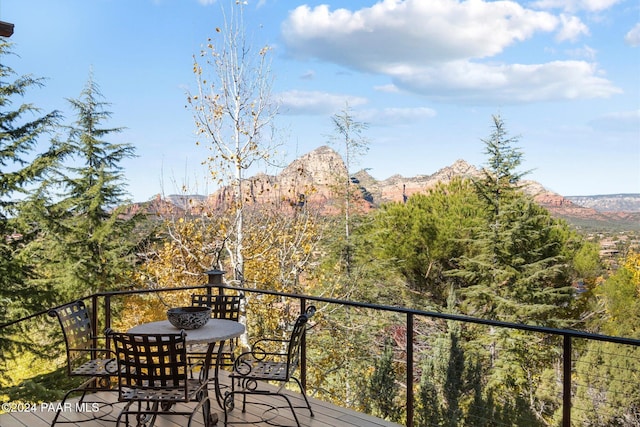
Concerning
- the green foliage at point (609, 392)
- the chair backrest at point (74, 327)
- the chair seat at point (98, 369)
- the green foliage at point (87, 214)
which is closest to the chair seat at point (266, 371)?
the chair seat at point (98, 369)

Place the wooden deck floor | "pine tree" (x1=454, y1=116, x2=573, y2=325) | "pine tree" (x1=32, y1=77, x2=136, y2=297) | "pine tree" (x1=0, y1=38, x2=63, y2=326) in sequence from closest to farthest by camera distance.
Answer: the wooden deck floor, "pine tree" (x1=0, y1=38, x2=63, y2=326), "pine tree" (x1=32, y1=77, x2=136, y2=297), "pine tree" (x1=454, y1=116, x2=573, y2=325)

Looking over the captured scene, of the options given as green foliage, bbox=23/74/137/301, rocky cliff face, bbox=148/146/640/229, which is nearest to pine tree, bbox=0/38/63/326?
green foliage, bbox=23/74/137/301

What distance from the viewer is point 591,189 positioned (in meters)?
27.0

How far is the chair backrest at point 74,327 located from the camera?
11.2 feet

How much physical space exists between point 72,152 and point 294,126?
299 inches

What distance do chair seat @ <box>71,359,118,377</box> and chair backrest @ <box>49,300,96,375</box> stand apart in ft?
0.25

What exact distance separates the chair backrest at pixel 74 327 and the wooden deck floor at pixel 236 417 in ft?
1.40

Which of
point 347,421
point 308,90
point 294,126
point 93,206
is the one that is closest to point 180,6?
point 308,90

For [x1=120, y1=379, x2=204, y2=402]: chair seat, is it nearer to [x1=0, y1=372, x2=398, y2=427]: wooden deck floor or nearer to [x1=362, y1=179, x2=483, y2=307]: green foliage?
[x1=0, y1=372, x2=398, y2=427]: wooden deck floor

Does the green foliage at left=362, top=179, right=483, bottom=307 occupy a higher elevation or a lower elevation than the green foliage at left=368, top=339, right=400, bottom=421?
higher

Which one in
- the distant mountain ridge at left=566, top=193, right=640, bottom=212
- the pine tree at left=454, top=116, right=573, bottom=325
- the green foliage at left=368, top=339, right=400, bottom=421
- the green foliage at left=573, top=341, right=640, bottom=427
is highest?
the distant mountain ridge at left=566, top=193, right=640, bottom=212

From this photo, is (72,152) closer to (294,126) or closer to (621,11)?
(294,126)

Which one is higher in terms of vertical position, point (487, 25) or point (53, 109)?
point (487, 25)

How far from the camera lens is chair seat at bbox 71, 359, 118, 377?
3.33m
